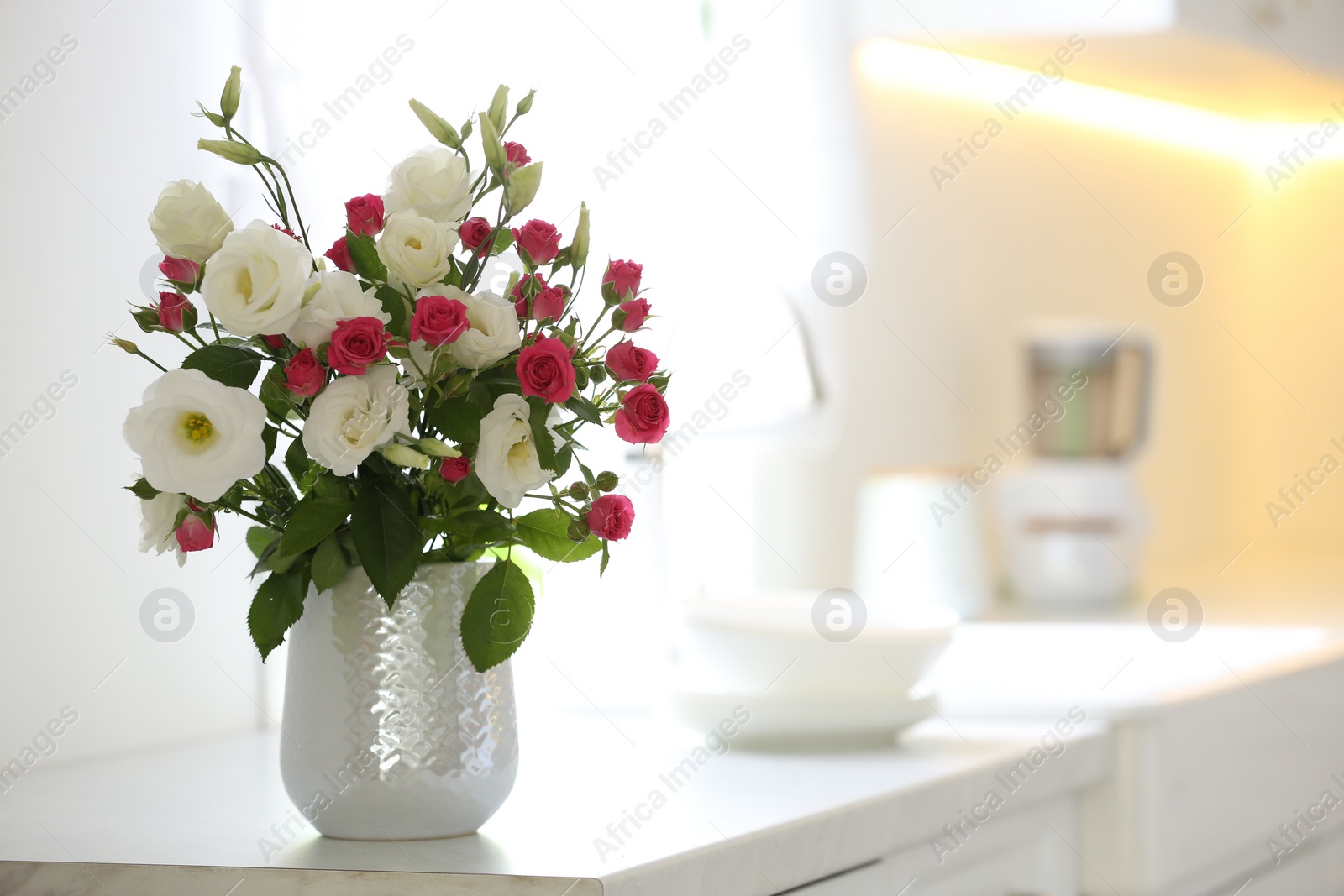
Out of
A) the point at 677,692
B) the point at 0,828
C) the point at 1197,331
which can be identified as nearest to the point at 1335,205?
the point at 1197,331

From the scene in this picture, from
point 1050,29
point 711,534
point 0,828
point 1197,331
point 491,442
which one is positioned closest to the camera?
point 491,442

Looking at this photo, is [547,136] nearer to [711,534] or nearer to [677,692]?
[711,534]

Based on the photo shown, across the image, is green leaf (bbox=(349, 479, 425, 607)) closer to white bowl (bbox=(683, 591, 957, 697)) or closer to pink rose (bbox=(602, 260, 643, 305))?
pink rose (bbox=(602, 260, 643, 305))

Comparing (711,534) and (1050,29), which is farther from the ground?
(1050,29)

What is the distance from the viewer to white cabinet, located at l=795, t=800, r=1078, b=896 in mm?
756

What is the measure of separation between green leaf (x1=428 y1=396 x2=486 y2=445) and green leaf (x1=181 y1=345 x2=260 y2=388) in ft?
0.28

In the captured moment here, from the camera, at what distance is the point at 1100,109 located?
77.8 inches

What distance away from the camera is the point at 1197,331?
225cm

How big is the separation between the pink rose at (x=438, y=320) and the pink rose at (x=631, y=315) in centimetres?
9

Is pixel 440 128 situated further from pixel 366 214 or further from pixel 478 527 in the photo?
pixel 478 527

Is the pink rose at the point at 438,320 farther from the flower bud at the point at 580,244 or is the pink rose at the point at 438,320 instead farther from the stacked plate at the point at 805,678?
the stacked plate at the point at 805,678

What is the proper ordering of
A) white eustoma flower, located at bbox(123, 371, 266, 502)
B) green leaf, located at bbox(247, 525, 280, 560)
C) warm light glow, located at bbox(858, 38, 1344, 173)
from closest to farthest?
white eustoma flower, located at bbox(123, 371, 266, 502) < green leaf, located at bbox(247, 525, 280, 560) < warm light glow, located at bbox(858, 38, 1344, 173)

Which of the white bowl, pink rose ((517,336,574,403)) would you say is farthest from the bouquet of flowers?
the white bowl

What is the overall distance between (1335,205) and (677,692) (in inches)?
76.1
